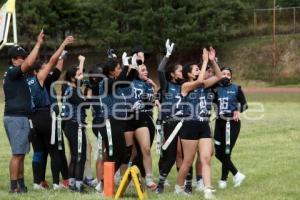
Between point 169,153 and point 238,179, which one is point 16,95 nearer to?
point 169,153

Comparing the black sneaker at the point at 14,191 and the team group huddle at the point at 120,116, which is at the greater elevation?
the team group huddle at the point at 120,116

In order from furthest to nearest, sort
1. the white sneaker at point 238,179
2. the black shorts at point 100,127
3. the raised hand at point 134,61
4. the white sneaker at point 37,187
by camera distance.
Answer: the white sneaker at point 238,179 → the white sneaker at point 37,187 → the raised hand at point 134,61 → the black shorts at point 100,127

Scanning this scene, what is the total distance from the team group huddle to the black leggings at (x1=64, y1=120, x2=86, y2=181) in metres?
0.02

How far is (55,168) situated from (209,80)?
2773 mm

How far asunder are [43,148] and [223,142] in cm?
296

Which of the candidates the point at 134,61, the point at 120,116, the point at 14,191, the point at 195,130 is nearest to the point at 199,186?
the point at 195,130

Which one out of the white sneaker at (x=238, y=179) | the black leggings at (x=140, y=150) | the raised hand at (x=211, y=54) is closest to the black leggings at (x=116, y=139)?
the black leggings at (x=140, y=150)

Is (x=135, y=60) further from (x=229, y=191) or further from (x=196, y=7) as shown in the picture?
(x=196, y=7)

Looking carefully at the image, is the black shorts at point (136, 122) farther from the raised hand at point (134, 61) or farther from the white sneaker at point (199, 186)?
the white sneaker at point (199, 186)

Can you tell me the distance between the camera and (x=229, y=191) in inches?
391

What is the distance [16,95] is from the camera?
30.7ft

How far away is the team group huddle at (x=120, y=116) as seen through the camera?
939 centimetres

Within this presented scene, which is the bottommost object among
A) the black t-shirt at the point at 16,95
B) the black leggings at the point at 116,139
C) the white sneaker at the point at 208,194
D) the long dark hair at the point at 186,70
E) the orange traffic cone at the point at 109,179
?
the white sneaker at the point at 208,194

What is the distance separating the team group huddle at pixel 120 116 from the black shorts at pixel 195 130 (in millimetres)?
14
